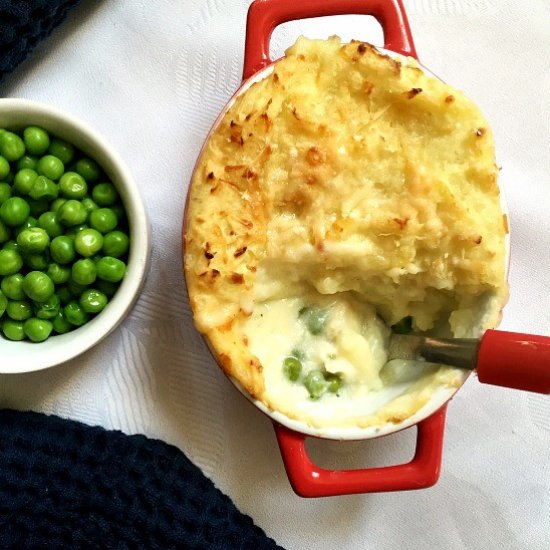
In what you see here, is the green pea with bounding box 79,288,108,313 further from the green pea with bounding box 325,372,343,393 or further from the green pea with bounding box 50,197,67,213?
the green pea with bounding box 325,372,343,393

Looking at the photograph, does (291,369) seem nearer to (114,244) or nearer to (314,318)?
(314,318)

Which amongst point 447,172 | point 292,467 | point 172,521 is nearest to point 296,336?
point 292,467

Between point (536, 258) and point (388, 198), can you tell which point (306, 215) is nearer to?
point (388, 198)

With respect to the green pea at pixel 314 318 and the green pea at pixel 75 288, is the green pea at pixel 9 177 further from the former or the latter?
the green pea at pixel 314 318

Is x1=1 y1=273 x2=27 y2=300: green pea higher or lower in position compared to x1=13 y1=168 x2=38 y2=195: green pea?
lower

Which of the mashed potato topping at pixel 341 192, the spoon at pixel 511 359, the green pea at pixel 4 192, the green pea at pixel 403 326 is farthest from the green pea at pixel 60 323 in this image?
the spoon at pixel 511 359

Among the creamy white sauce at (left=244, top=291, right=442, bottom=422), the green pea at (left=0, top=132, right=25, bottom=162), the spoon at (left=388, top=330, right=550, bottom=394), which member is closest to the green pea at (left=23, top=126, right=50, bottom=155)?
the green pea at (left=0, top=132, right=25, bottom=162)

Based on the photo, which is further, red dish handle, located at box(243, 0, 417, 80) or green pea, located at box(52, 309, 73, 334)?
green pea, located at box(52, 309, 73, 334)
